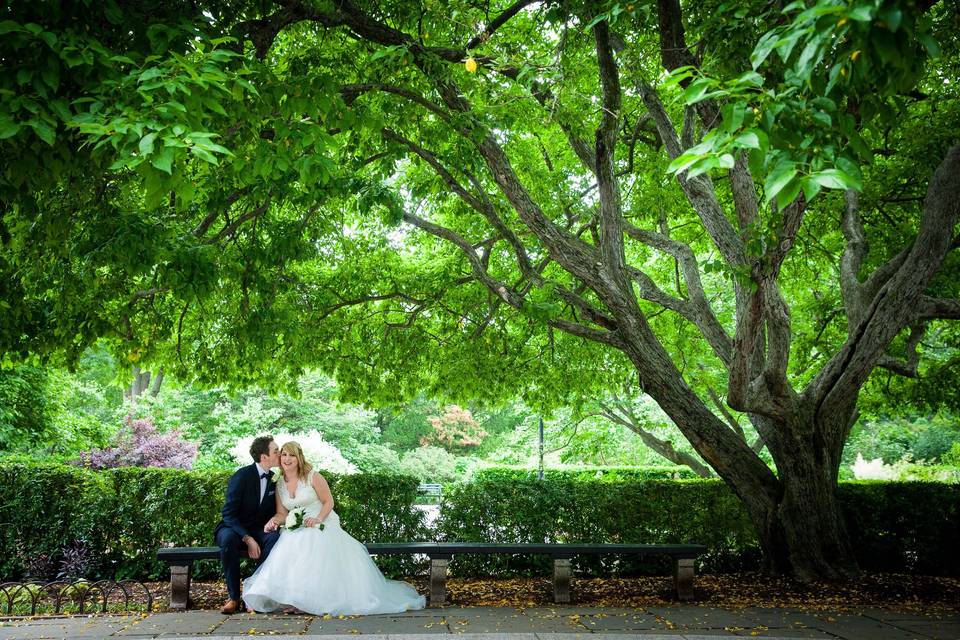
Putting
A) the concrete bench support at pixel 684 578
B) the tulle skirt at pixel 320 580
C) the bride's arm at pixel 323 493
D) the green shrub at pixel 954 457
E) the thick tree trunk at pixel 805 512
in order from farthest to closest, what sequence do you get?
the green shrub at pixel 954 457 → the thick tree trunk at pixel 805 512 → the concrete bench support at pixel 684 578 → the bride's arm at pixel 323 493 → the tulle skirt at pixel 320 580

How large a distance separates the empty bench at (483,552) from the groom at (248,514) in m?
0.30

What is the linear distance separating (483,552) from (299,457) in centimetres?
229

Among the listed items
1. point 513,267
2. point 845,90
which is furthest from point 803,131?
point 513,267

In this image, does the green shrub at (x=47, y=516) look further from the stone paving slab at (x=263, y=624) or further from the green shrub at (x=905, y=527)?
the green shrub at (x=905, y=527)

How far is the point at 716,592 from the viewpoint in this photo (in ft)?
29.3

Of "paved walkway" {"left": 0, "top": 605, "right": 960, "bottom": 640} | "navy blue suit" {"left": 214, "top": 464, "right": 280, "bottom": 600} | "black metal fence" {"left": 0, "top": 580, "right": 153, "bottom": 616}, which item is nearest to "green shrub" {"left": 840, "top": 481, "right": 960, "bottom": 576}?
"paved walkway" {"left": 0, "top": 605, "right": 960, "bottom": 640}

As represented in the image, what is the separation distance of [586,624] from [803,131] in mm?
5217

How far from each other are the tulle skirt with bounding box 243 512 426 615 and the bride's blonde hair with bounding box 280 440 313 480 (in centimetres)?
54

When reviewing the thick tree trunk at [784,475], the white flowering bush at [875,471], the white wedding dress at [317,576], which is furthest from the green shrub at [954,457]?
the white wedding dress at [317,576]

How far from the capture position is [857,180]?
2908mm

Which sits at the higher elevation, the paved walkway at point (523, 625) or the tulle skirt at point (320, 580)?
the tulle skirt at point (320, 580)

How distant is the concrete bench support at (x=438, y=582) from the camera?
807cm

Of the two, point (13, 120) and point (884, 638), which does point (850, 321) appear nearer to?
point (884, 638)

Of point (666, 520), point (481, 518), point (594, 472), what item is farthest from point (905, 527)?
point (594, 472)
